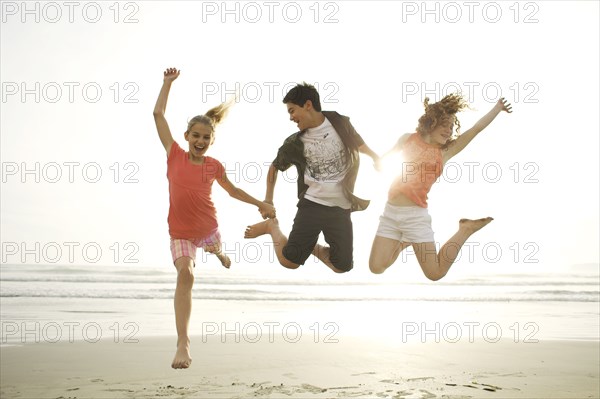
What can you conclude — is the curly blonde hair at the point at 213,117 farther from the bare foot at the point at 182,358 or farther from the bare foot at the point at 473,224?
the bare foot at the point at 473,224

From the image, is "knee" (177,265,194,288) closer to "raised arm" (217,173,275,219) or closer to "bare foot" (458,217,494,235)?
"raised arm" (217,173,275,219)

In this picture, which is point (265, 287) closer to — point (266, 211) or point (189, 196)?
point (189, 196)

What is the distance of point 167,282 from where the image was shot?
3050 centimetres

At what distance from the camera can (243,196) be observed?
6.96 meters

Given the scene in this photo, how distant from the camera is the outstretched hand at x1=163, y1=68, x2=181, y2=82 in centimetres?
683

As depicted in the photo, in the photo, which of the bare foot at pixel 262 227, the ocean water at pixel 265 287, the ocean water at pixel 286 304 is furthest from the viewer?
the ocean water at pixel 265 287

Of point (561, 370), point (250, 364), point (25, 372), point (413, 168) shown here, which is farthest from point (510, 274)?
point (413, 168)

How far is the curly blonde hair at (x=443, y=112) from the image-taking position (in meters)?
7.67

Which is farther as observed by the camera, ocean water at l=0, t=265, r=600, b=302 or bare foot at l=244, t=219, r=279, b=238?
ocean water at l=0, t=265, r=600, b=302

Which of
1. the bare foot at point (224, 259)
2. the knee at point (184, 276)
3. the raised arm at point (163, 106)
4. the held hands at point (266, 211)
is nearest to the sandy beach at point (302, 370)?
the bare foot at point (224, 259)

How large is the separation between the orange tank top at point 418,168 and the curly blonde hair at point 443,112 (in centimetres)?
14

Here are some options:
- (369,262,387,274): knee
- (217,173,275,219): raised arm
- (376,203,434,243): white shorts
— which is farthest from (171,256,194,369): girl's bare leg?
(376,203,434,243): white shorts

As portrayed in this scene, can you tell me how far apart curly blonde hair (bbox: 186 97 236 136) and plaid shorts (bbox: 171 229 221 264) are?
1093 millimetres

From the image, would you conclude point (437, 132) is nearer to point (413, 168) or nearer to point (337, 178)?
point (413, 168)
